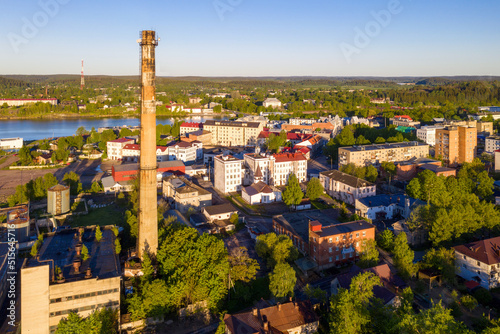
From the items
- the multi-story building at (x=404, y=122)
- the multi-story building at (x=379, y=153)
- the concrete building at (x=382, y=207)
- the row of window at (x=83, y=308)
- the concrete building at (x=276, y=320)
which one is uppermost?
the multi-story building at (x=404, y=122)

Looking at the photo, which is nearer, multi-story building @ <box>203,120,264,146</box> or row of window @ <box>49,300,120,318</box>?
row of window @ <box>49,300,120,318</box>

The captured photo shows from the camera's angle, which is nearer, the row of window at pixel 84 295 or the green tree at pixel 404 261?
the row of window at pixel 84 295

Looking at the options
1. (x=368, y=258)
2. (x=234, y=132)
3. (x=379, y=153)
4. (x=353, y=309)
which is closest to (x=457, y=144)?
(x=379, y=153)

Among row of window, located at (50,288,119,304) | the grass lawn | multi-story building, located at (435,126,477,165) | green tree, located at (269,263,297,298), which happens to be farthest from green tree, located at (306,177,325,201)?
multi-story building, located at (435,126,477,165)

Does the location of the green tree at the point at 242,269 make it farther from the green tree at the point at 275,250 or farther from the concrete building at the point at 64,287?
the concrete building at the point at 64,287

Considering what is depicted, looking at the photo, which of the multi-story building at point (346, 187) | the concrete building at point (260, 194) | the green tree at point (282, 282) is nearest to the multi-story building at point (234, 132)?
the multi-story building at point (346, 187)

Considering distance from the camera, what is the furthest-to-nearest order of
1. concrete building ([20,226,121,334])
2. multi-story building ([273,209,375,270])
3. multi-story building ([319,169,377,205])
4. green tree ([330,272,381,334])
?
multi-story building ([319,169,377,205])
multi-story building ([273,209,375,270])
concrete building ([20,226,121,334])
green tree ([330,272,381,334])

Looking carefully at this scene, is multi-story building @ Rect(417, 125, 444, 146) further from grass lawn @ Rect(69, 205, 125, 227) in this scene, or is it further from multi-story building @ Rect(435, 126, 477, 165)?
grass lawn @ Rect(69, 205, 125, 227)
